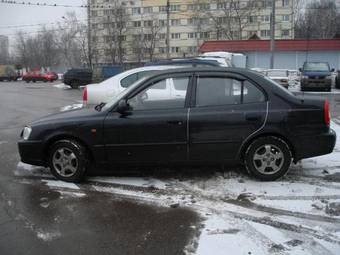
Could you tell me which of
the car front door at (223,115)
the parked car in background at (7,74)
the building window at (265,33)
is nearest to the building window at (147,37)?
the building window at (265,33)

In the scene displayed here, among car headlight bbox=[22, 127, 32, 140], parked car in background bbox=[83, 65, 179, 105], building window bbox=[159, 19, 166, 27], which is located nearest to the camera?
car headlight bbox=[22, 127, 32, 140]

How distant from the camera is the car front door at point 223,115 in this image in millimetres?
6238

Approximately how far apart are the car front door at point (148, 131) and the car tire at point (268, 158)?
933mm

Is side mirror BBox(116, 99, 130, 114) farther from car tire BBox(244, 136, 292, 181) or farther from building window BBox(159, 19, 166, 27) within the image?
building window BBox(159, 19, 166, 27)

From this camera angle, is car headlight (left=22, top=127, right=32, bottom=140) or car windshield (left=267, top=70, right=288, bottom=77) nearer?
car headlight (left=22, top=127, right=32, bottom=140)

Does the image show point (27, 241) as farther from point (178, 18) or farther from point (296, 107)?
point (178, 18)

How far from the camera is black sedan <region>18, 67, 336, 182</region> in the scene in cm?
625

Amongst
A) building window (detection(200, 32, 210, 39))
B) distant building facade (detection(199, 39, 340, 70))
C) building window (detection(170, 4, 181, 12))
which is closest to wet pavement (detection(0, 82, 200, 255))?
distant building facade (detection(199, 39, 340, 70))

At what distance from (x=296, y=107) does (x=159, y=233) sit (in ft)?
9.11

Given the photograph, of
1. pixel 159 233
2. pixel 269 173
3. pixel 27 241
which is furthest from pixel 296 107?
pixel 27 241

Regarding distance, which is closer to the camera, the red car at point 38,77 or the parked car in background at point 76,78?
the parked car in background at point 76,78

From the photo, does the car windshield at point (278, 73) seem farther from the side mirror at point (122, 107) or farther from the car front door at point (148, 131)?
the side mirror at point (122, 107)

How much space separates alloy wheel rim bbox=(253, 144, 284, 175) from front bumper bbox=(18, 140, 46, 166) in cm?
305

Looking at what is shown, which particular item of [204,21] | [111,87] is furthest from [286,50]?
[204,21]
